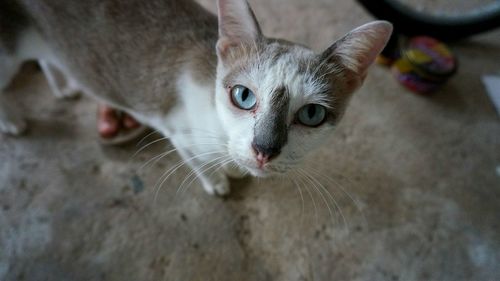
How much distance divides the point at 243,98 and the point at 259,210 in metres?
0.63

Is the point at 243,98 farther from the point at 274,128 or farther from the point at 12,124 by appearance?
the point at 12,124

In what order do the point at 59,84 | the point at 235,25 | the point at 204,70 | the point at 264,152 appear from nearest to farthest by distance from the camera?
1. the point at 264,152
2. the point at 235,25
3. the point at 204,70
4. the point at 59,84

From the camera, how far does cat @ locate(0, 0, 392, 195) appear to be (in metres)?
0.86

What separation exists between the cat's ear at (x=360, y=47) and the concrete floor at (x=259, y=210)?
2.15ft

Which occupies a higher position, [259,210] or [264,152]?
[264,152]

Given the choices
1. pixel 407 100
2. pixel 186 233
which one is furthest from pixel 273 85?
pixel 407 100

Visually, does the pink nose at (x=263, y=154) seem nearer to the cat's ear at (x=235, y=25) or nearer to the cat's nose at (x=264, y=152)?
the cat's nose at (x=264, y=152)

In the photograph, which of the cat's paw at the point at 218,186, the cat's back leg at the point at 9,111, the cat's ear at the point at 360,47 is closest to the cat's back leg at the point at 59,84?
the cat's back leg at the point at 9,111

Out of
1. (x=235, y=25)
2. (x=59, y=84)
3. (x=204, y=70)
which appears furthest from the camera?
(x=59, y=84)

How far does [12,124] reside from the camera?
1456mm

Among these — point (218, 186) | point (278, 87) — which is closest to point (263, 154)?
point (278, 87)

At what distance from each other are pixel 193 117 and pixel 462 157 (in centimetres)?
129

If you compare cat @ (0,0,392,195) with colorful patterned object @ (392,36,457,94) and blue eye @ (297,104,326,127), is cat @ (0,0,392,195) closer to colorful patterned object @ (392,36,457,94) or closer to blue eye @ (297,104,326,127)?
blue eye @ (297,104,326,127)

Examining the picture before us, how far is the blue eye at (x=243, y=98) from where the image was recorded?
897mm
